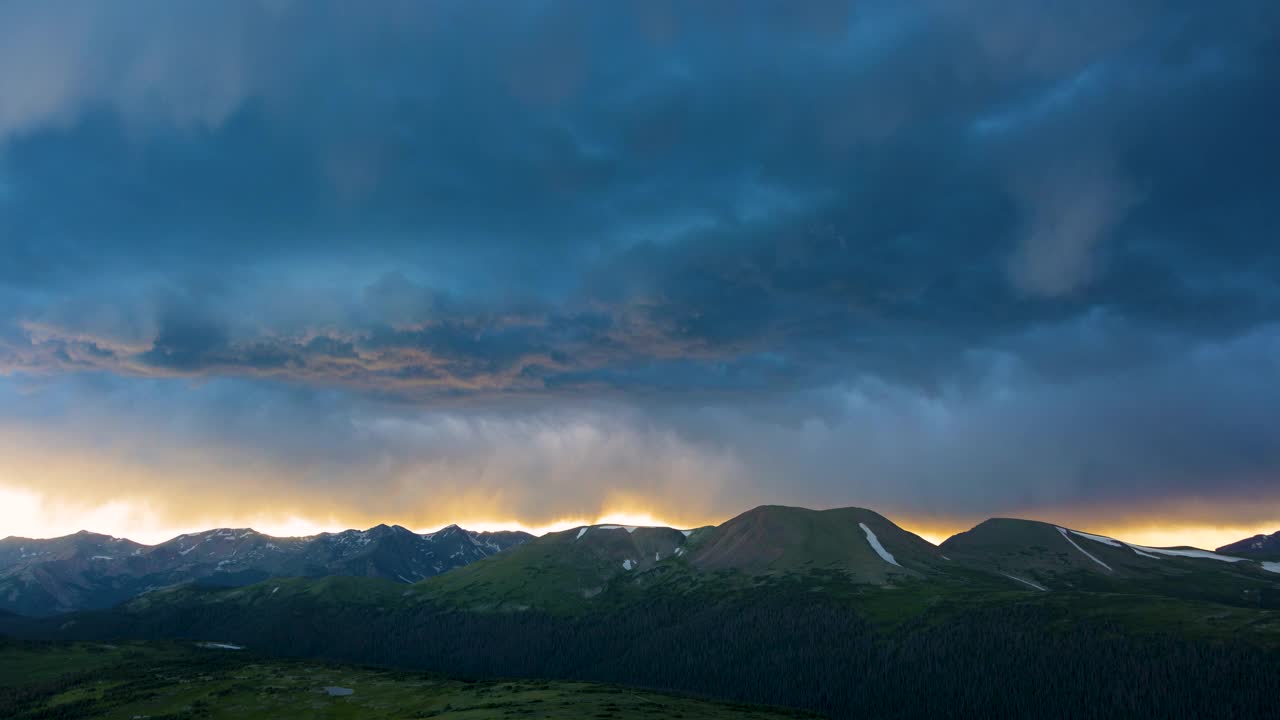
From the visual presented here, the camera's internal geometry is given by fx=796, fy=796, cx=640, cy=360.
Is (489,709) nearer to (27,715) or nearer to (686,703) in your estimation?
(686,703)

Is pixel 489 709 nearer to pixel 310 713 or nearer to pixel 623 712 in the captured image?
pixel 623 712

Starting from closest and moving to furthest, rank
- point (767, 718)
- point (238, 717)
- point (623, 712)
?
point (623, 712)
point (767, 718)
point (238, 717)

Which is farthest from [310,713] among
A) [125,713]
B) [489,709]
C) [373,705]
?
[489,709]

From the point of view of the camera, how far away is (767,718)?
16725 cm

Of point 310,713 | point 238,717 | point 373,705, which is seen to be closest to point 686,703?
point 373,705

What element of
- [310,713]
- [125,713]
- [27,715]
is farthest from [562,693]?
[27,715]

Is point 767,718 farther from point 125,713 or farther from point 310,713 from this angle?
point 125,713

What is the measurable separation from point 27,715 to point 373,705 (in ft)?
264

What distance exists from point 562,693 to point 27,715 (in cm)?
12508

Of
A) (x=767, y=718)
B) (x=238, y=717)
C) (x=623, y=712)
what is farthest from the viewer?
A: (x=238, y=717)

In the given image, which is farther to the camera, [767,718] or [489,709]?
[767,718]

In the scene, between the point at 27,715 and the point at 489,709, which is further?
the point at 27,715

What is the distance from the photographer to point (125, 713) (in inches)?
7087

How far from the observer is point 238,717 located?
178 metres
